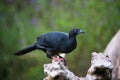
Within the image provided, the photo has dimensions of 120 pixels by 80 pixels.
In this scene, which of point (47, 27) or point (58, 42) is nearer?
point (58, 42)

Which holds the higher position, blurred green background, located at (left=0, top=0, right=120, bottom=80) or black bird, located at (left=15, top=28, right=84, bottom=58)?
black bird, located at (left=15, top=28, right=84, bottom=58)

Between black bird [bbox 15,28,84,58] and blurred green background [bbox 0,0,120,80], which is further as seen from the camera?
blurred green background [bbox 0,0,120,80]

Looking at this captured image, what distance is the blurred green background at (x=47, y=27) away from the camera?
221 inches

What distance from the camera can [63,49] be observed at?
10.8 feet

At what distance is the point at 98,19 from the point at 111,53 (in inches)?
57.0

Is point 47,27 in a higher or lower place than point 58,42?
lower

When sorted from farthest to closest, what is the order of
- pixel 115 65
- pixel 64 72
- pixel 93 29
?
pixel 93 29
pixel 115 65
pixel 64 72

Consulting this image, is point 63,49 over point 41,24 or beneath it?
over

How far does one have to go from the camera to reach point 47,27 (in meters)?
6.14

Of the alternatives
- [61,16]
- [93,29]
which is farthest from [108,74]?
[61,16]

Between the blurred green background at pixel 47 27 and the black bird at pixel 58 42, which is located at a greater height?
the black bird at pixel 58 42

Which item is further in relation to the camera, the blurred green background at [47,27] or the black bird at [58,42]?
the blurred green background at [47,27]

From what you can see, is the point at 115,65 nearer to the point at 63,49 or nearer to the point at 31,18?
the point at 63,49

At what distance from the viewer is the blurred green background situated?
5.62m
